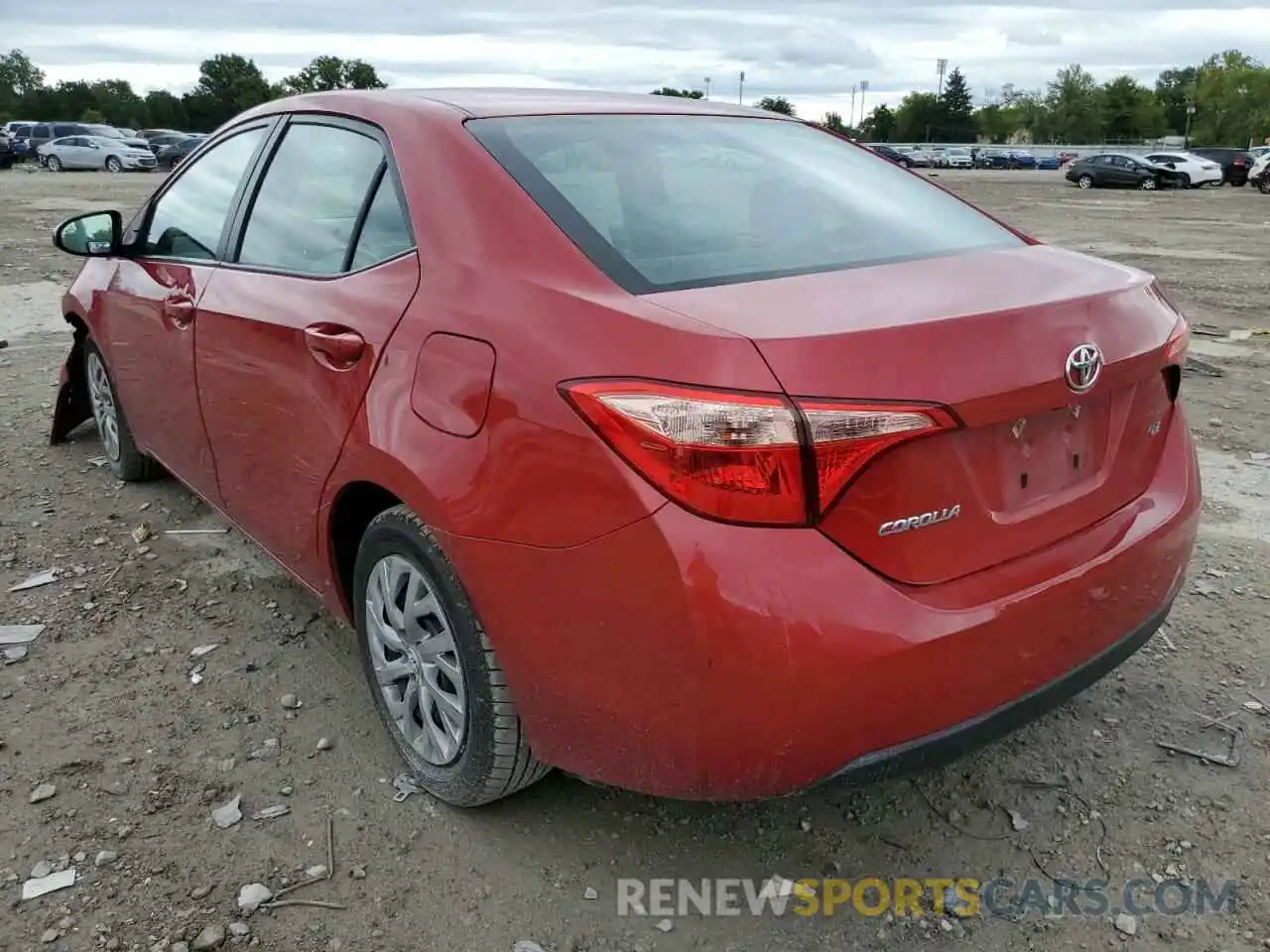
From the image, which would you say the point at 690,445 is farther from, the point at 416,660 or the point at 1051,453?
the point at 416,660

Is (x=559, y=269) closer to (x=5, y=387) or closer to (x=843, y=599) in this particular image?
(x=843, y=599)

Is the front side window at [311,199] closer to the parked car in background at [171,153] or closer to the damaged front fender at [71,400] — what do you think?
the damaged front fender at [71,400]

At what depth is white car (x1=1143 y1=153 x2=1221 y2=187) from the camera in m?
36.8

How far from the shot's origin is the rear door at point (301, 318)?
2.52 meters

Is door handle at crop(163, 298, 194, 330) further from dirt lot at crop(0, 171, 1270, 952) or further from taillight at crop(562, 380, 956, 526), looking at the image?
taillight at crop(562, 380, 956, 526)

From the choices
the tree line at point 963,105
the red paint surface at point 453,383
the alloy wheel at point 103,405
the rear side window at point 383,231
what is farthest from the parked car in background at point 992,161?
the red paint surface at point 453,383

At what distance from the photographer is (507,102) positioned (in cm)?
283

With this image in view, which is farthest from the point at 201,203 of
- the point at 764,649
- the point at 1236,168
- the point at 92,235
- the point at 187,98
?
the point at 187,98

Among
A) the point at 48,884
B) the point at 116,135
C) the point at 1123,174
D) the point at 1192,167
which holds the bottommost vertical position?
the point at 48,884

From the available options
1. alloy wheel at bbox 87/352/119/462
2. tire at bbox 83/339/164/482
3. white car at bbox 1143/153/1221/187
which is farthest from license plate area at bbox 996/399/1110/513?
white car at bbox 1143/153/1221/187

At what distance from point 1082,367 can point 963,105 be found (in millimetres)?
133975

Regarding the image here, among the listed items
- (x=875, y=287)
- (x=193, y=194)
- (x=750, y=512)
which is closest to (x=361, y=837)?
(x=750, y=512)

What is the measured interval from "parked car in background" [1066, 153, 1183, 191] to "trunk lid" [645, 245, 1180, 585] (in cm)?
3996

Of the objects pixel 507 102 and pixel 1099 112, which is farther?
pixel 1099 112
